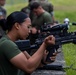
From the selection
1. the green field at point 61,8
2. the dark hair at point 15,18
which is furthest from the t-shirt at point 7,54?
the green field at point 61,8

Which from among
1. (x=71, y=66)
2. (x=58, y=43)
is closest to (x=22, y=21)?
(x=58, y=43)

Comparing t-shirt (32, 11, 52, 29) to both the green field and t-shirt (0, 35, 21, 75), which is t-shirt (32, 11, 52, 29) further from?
the green field

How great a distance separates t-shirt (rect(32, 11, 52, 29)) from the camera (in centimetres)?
932

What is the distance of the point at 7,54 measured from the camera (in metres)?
4.01

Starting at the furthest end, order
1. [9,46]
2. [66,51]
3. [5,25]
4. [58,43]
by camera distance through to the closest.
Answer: [66,51], [58,43], [5,25], [9,46]

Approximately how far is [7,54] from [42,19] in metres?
5.50

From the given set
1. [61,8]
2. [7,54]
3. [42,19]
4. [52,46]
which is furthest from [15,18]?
[61,8]

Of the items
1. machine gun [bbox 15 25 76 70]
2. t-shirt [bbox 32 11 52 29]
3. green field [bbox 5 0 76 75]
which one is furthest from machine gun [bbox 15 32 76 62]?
green field [bbox 5 0 76 75]

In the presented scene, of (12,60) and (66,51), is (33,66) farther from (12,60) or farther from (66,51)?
(66,51)

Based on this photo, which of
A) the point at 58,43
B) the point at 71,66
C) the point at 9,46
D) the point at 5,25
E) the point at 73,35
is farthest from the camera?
the point at 71,66

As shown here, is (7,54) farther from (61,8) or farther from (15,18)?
(61,8)

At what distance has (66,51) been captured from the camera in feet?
38.8

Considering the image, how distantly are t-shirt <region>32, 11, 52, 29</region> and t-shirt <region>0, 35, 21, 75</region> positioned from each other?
5.13 m

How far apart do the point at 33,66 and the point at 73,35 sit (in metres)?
1.51
